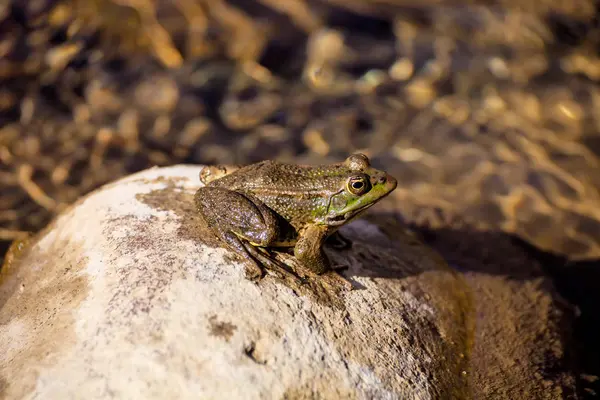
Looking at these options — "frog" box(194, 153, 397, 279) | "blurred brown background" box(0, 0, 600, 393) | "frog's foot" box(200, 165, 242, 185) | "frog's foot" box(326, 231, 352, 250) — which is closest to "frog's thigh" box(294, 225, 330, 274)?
"frog" box(194, 153, 397, 279)

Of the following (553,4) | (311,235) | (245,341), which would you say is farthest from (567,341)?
(553,4)

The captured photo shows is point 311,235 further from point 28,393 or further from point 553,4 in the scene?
point 553,4

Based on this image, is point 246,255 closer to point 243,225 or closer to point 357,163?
point 243,225

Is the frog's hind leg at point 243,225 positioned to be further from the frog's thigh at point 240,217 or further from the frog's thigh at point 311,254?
the frog's thigh at point 311,254

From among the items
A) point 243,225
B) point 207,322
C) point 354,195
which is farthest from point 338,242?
point 207,322

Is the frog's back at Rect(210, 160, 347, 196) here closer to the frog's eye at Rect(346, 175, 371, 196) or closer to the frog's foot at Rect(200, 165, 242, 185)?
the frog's eye at Rect(346, 175, 371, 196)

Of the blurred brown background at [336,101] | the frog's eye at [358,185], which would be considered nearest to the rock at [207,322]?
the frog's eye at [358,185]

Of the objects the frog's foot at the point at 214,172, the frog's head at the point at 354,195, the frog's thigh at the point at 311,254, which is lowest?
the frog's thigh at the point at 311,254
